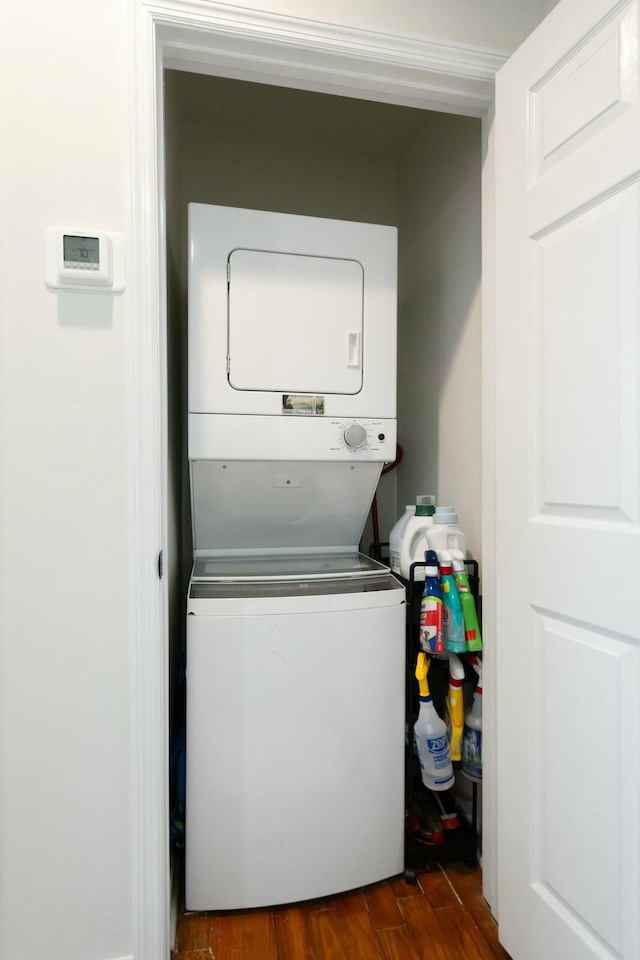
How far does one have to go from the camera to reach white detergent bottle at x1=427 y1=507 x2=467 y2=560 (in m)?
1.50

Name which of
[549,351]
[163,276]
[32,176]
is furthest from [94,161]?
[549,351]

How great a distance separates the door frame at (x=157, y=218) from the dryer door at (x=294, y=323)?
0.31m

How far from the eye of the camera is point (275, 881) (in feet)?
→ 4.32

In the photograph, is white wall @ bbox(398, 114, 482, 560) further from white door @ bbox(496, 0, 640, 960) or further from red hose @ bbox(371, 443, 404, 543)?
white door @ bbox(496, 0, 640, 960)

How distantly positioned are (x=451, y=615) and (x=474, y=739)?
15.9 inches

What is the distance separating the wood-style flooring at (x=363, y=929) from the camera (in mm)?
1222

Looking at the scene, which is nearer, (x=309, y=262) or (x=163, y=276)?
(x=163, y=276)

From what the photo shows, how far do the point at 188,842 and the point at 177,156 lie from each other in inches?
91.0

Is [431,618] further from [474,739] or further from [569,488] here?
[569,488]

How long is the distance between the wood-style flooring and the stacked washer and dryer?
2.2 inches

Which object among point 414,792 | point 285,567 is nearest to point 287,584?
point 285,567

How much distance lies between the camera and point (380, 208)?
2350 mm

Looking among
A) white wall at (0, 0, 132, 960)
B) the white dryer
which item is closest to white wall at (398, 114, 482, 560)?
the white dryer

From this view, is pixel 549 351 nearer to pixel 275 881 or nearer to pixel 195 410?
pixel 195 410
